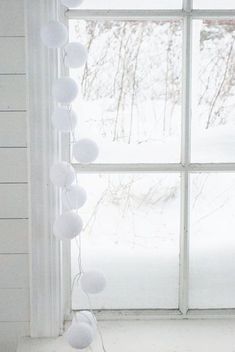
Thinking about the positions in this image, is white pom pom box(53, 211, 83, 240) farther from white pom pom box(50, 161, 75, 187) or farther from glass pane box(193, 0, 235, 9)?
glass pane box(193, 0, 235, 9)

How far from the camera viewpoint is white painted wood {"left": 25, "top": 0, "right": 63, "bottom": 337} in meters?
1.42

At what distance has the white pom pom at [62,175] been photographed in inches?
52.6

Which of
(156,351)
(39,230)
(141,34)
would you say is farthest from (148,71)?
(156,351)

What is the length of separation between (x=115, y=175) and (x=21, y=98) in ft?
1.15

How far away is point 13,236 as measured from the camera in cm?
150

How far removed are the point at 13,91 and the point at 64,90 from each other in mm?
223

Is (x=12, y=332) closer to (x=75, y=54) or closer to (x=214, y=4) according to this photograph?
(x=75, y=54)

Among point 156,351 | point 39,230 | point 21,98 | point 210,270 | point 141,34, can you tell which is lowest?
point 156,351

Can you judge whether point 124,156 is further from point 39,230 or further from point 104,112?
point 39,230

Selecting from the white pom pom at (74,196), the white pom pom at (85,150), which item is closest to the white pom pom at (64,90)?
the white pom pom at (85,150)

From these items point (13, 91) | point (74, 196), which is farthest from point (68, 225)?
point (13, 91)

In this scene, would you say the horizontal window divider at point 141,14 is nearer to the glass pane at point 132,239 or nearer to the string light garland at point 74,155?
the string light garland at point 74,155

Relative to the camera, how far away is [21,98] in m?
1.46

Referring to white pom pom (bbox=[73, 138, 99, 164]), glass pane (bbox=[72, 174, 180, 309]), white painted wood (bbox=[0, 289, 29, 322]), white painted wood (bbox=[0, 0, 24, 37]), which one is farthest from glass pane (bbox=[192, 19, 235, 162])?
white painted wood (bbox=[0, 289, 29, 322])
